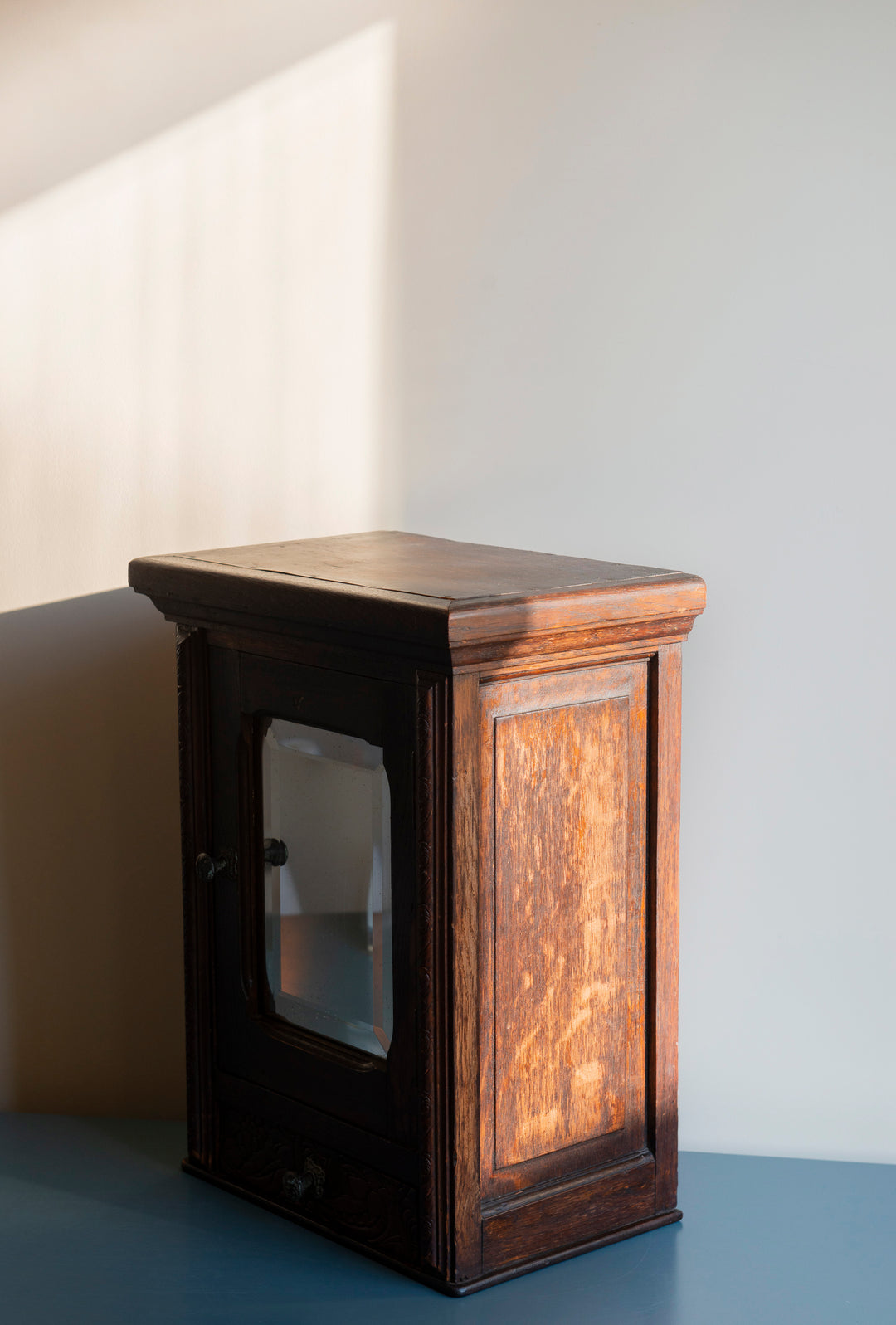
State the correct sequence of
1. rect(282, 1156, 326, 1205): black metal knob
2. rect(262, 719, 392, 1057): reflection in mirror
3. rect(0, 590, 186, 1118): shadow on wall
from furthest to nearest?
rect(0, 590, 186, 1118): shadow on wall, rect(282, 1156, 326, 1205): black metal knob, rect(262, 719, 392, 1057): reflection in mirror

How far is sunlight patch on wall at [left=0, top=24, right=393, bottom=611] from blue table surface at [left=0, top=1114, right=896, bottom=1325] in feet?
3.10

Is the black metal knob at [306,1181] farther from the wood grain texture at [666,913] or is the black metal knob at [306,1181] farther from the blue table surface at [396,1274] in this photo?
the wood grain texture at [666,913]

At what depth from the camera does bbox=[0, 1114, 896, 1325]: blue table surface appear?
1.84 meters

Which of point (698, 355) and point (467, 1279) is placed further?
point (698, 355)

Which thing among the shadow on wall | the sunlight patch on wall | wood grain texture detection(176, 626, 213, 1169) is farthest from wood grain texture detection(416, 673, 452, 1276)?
the shadow on wall

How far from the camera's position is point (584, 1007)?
1946 millimetres

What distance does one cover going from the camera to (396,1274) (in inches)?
75.8

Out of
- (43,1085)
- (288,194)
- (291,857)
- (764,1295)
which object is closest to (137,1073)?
(43,1085)

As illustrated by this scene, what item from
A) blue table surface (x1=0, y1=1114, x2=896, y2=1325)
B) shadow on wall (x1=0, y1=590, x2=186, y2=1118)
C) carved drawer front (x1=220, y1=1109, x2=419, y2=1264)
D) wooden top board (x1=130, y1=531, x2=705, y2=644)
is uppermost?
wooden top board (x1=130, y1=531, x2=705, y2=644)

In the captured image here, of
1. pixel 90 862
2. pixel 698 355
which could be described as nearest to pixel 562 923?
pixel 698 355

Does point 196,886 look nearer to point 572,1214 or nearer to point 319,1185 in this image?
point 319,1185

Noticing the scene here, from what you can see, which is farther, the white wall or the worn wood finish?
the white wall

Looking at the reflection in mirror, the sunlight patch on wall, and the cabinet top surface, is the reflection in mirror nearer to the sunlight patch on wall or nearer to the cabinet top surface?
the cabinet top surface

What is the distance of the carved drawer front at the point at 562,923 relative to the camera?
1.84 metres
